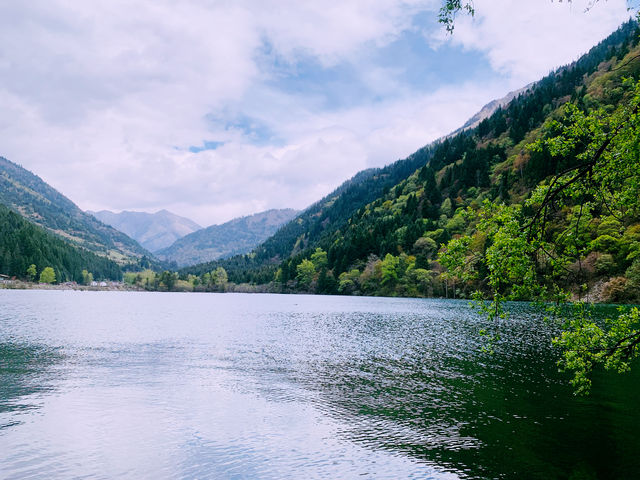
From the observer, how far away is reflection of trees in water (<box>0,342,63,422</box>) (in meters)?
22.6

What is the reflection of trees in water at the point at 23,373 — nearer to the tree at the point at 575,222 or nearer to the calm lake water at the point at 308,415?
the calm lake water at the point at 308,415

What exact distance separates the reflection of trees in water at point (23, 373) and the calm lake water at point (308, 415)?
0.15m

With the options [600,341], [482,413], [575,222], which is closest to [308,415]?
[482,413]

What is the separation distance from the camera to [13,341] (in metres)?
42.7

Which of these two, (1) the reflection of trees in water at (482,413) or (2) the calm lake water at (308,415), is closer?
(2) the calm lake water at (308,415)

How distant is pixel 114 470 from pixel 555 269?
17.0 meters

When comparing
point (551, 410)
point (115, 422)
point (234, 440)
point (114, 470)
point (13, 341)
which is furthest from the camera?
point (13, 341)

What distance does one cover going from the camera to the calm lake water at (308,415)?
50.6ft

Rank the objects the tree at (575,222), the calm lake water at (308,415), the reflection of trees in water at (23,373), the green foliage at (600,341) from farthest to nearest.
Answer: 1. the reflection of trees in water at (23,373)
2. the calm lake water at (308,415)
3. the green foliage at (600,341)
4. the tree at (575,222)

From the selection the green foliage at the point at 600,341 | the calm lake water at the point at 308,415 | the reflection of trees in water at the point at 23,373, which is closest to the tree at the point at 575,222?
the green foliage at the point at 600,341

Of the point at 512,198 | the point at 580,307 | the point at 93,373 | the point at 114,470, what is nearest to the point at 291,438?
the point at 114,470

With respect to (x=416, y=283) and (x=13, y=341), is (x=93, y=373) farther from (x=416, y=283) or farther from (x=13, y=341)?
(x=416, y=283)

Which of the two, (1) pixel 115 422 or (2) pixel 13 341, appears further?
(2) pixel 13 341

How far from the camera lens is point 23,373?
96.4 feet
